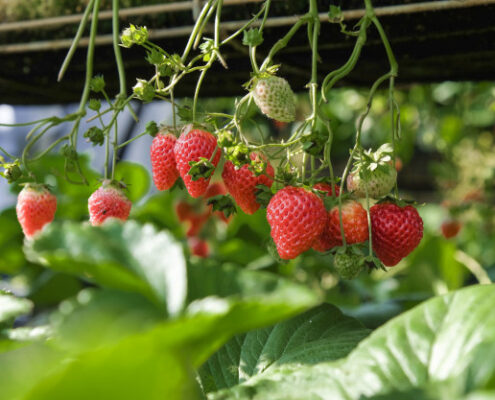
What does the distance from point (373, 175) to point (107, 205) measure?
0.29m

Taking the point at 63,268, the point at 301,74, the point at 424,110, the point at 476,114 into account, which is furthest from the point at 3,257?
the point at 476,114

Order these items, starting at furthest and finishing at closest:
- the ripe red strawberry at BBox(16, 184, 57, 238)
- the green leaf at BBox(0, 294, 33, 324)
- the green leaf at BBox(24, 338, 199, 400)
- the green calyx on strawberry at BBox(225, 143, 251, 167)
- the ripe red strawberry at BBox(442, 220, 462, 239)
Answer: the ripe red strawberry at BBox(442, 220, 462, 239) < the ripe red strawberry at BBox(16, 184, 57, 238) < the green calyx on strawberry at BBox(225, 143, 251, 167) < the green leaf at BBox(0, 294, 33, 324) < the green leaf at BBox(24, 338, 199, 400)

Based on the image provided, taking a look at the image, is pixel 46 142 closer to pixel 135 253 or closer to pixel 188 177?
pixel 188 177

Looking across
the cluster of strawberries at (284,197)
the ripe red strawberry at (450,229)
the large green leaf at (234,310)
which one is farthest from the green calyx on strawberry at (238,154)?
the ripe red strawberry at (450,229)

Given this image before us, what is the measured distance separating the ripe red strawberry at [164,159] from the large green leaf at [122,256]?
290 millimetres

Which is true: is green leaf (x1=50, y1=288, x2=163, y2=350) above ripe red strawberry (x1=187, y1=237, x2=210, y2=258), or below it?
above

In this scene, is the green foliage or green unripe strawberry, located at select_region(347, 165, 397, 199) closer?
the green foliage

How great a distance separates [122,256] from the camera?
1.16 feet

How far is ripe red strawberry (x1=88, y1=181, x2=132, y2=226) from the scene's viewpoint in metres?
0.63

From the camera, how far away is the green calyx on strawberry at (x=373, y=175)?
0.62 metres

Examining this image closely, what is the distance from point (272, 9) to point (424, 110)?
142 cm

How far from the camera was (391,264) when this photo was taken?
26.3 inches

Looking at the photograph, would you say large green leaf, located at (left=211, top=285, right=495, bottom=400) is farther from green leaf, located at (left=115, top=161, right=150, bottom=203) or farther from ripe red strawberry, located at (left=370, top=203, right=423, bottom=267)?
green leaf, located at (left=115, top=161, right=150, bottom=203)

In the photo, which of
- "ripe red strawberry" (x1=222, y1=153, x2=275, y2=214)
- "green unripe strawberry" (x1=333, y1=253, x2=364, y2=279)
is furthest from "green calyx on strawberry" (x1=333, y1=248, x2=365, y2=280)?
"ripe red strawberry" (x1=222, y1=153, x2=275, y2=214)
